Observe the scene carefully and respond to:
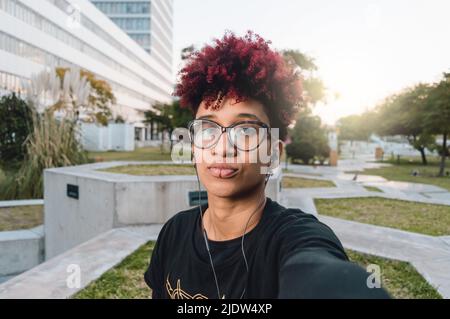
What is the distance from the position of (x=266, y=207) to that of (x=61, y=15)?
149 feet

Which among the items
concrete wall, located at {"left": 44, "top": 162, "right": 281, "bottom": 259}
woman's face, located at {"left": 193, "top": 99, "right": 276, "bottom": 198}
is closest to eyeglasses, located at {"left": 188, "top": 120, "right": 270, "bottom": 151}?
woman's face, located at {"left": 193, "top": 99, "right": 276, "bottom": 198}

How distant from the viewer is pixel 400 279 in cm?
367

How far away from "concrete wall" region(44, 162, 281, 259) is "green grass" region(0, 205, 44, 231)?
1037 mm

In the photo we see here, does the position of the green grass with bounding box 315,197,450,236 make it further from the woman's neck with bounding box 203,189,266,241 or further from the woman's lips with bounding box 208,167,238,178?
the woman's lips with bounding box 208,167,238,178

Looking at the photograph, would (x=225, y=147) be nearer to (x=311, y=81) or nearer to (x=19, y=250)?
(x=19, y=250)

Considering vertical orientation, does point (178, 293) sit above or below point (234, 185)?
below

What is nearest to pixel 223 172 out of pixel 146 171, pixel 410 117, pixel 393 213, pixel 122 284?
pixel 122 284

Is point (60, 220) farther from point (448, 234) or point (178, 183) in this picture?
point (448, 234)

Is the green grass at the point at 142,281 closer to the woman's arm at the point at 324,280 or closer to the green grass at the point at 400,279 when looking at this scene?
the green grass at the point at 400,279

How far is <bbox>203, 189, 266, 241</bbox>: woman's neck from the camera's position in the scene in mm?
1471

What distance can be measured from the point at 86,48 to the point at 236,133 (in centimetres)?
5164

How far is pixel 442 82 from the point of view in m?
15.7

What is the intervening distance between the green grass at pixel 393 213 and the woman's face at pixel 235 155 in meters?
5.26
